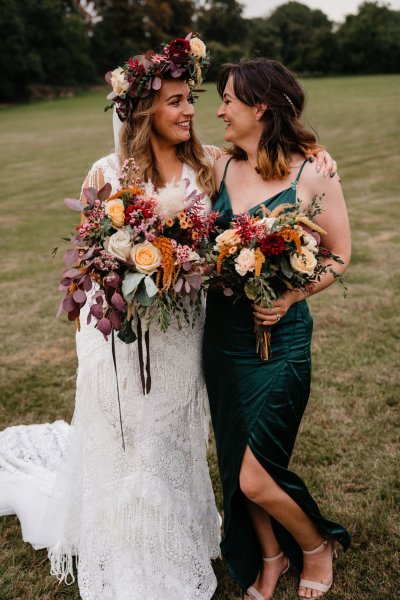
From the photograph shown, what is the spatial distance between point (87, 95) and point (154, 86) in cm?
Result: 5008

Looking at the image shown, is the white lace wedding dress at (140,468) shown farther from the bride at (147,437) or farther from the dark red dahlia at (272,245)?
the dark red dahlia at (272,245)

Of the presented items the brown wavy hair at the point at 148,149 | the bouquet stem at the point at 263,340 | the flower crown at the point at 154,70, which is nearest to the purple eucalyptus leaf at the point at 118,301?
the bouquet stem at the point at 263,340

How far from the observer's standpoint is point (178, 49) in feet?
10.8

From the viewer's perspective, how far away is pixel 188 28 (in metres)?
69.1

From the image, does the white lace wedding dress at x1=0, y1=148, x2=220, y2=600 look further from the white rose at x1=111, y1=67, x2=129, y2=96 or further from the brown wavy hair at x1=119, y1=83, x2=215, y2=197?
the white rose at x1=111, y1=67, x2=129, y2=96

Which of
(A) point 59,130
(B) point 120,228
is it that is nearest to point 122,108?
(B) point 120,228

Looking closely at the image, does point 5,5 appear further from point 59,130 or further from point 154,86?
point 154,86

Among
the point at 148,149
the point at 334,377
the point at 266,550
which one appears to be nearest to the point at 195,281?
the point at 148,149

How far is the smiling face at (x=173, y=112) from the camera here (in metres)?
3.33

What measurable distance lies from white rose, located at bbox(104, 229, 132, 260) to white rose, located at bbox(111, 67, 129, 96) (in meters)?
1.13

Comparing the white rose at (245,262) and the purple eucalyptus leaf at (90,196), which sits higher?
the purple eucalyptus leaf at (90,196)

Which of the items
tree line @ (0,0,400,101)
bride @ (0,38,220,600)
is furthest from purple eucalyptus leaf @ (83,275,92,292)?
tree line @ (0,0,400,101)

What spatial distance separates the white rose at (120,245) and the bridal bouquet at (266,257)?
377 mm

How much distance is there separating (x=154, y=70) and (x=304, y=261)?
4.51 ft
